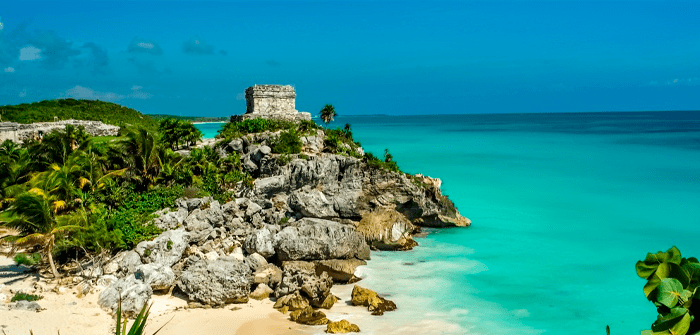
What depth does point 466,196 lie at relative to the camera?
1117 inches

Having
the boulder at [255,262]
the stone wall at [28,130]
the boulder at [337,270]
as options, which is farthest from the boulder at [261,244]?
the stone wall at [28,130]

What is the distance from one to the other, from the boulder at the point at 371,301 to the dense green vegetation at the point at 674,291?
26.0 feet

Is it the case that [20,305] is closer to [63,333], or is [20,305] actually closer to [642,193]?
[63,333]

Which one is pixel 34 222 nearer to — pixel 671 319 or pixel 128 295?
pixel 128 295

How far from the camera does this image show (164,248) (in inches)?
572

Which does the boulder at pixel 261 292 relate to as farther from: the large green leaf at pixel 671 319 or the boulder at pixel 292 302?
the large green leaf at pixel 671 319

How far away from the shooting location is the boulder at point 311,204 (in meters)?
18.3

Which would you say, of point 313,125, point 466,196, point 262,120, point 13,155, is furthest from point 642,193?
point 13,155

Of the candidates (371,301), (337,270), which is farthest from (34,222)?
(371,301)

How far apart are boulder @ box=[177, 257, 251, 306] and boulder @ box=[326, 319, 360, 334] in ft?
8.75

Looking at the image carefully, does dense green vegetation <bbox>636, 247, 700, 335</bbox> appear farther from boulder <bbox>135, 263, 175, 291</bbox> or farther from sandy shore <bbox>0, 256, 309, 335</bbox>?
boulder <bbox>135, 263, 175, 291</bbox>

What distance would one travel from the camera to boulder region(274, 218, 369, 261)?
15088mm

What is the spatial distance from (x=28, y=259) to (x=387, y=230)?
1036 centimetres

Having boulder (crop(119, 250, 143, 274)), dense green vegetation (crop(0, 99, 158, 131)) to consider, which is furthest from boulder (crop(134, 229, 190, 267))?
dense green vegetation (crop(0, 99, 158, 131))
